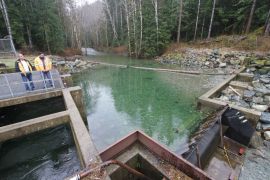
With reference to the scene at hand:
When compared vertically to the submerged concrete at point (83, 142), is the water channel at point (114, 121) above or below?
Answer: below

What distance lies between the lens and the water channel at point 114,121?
4750 millimetres

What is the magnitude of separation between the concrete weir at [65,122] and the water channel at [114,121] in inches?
48.3

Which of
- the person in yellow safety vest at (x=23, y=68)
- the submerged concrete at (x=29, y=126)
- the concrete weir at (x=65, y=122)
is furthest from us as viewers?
the person in yellow safety vest at (x=23, y=68)

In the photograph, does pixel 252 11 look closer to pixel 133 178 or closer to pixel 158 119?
pixel 158 119

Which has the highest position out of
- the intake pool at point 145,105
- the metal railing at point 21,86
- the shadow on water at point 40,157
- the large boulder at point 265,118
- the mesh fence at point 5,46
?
the mesh fence at point 5,46

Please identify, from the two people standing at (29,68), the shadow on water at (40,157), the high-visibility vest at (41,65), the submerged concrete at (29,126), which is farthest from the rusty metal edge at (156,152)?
the high-visibility vest at (41,65)

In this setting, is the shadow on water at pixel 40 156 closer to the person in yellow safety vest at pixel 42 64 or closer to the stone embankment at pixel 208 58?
the person in yellow safety vest at pixel 42 64

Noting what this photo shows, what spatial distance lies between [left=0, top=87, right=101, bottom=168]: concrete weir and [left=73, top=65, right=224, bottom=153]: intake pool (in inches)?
59.2

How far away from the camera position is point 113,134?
595cm

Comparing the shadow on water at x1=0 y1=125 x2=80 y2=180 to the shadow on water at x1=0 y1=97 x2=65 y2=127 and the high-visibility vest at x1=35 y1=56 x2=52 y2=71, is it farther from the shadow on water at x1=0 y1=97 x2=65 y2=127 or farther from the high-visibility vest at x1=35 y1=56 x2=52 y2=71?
the high-visibility vest at x1=35 y1=56 x2=52 y2=71

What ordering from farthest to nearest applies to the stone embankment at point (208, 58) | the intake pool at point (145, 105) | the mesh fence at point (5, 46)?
the stone embankment at point (208, 58)
the mesh fence at point (5, 46)
the intake pool at point (145, 105)

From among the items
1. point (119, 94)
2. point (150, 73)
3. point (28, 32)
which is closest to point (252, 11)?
point (150, 73)

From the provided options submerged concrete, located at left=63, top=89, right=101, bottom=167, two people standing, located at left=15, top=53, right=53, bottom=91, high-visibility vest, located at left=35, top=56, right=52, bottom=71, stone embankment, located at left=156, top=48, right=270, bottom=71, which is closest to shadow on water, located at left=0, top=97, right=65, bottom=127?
two people standing, located at left=15, top=53, right=53, bottom=91

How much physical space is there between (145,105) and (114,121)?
2081 mm
